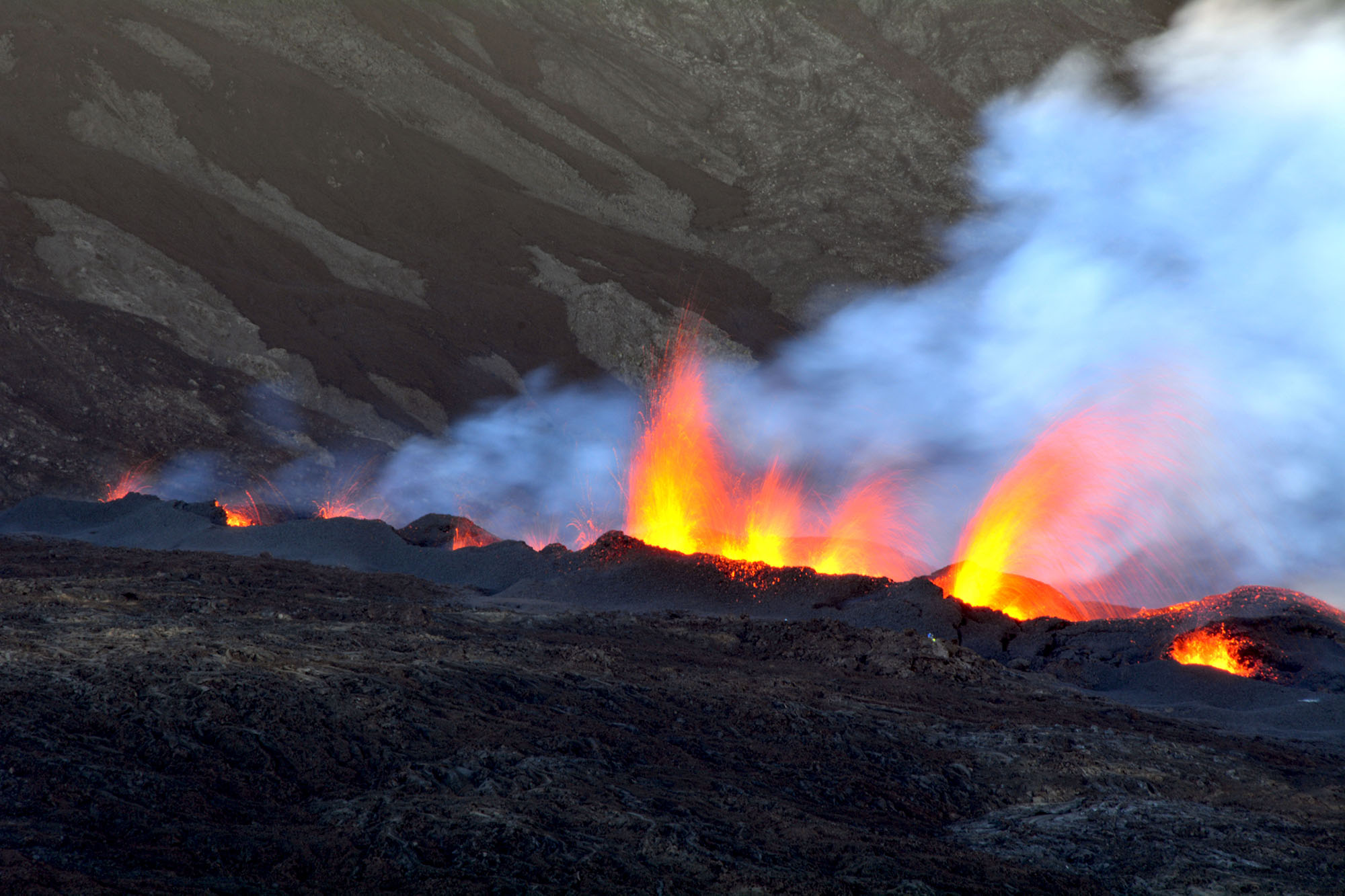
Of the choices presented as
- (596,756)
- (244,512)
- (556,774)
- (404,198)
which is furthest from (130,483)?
(556,774)

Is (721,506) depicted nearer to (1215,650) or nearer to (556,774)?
(1215,650)

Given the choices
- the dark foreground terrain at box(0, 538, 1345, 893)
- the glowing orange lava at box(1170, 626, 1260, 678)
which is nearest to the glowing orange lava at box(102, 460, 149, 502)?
the dark foreground terrain at box(0, 538, 1345, 893)

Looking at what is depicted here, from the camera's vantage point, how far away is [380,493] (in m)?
27.0

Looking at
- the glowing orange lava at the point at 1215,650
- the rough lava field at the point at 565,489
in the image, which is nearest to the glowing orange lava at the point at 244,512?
the rough lava field at the point at 565,489

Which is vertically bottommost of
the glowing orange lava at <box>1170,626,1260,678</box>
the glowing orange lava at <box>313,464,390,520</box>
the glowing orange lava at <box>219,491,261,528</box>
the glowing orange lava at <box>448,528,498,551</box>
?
the glowing orange lava at <box>1170,626,1260,678</box>

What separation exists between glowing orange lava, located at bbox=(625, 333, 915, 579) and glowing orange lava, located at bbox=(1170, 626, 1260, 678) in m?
7.25

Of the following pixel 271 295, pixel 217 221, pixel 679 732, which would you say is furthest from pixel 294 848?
pixel 217 221

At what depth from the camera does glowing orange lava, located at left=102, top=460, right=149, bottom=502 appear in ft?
79.2

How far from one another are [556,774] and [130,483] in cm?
2226

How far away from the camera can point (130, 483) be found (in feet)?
80.7

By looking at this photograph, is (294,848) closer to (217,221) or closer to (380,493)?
(380,493)

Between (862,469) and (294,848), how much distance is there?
27151 millimetres

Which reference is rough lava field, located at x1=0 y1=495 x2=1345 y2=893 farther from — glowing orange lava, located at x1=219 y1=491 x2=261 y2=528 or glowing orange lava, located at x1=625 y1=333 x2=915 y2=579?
glowing orange lava, located at x1=219 y1=491 x2=261 y2=528

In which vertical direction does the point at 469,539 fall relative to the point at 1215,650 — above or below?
above
